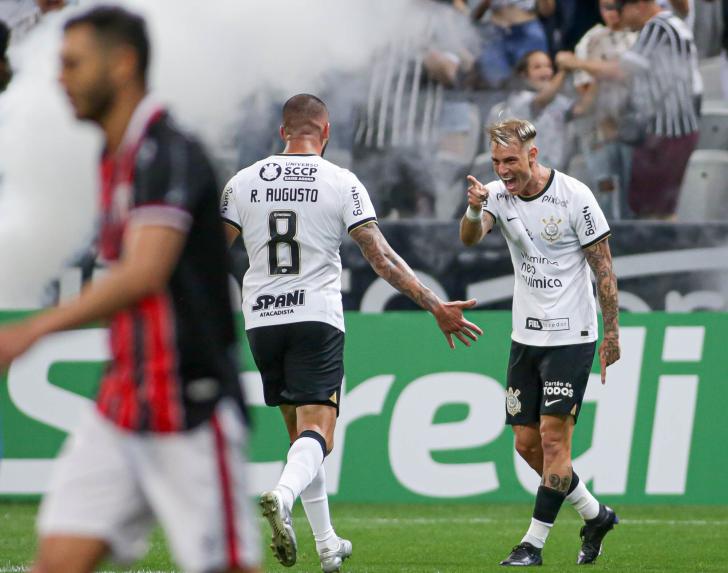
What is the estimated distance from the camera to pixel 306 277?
19.5ft

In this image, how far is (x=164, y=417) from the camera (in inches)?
113

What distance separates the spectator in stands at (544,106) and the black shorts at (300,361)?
5.85m

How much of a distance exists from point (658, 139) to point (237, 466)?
921 cm

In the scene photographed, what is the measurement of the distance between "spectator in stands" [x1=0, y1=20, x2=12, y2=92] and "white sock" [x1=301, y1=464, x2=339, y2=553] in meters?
6.88

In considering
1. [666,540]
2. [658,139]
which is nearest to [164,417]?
[666,540]

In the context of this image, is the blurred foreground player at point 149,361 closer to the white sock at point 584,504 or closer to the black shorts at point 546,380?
the black shorts at point 546,380

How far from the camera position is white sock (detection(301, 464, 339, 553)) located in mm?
5906

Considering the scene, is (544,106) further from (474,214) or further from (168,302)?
(168,302)

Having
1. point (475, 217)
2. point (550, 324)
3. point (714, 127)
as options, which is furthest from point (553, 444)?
point (714, 127)

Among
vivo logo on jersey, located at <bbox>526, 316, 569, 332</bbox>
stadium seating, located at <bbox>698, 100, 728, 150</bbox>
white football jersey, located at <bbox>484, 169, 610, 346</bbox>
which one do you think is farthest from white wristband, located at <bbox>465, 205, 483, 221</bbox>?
stadium seating, located at <bbox>698, 100, 728, 150</bbox>

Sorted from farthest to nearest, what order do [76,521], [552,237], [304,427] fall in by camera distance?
[552,237] < [304,427] < [76,521]

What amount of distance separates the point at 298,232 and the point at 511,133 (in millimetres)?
1224

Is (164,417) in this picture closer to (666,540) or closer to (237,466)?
(237,466)

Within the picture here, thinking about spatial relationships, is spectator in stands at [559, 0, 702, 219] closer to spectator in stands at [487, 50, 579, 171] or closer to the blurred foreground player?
spectator in stands at [487, 50, 579, 171]
